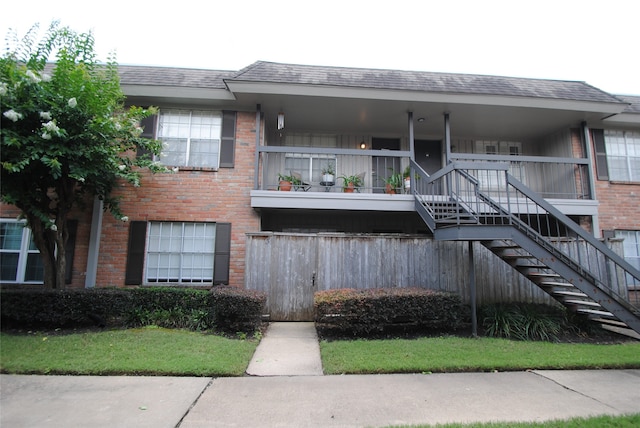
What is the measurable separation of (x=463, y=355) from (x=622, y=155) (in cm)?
889

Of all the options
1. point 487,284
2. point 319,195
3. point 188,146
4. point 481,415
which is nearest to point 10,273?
point 188,146

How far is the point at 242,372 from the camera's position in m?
4.43

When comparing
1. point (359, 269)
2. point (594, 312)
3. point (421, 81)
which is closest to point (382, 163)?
point (421, 81)

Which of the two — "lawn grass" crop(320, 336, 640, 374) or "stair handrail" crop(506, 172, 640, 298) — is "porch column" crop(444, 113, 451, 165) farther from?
"lawn grass" crop(320, 336, 640, 374)

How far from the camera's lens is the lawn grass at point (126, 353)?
14.3 ft

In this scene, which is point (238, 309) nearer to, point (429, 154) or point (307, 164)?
point (307, 164)

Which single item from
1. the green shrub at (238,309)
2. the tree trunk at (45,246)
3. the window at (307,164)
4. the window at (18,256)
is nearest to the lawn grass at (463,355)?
the green shrub at (238,309)

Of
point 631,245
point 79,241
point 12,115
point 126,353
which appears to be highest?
point 12,115

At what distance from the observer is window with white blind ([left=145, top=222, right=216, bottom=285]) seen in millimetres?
8211

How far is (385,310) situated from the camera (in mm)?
6023

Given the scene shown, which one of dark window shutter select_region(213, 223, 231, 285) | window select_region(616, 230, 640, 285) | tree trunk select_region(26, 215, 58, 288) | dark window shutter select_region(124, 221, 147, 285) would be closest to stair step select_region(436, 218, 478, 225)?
dark window shutter select_region(213, 223, 231, 285)

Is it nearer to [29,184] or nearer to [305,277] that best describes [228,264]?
[305,277]

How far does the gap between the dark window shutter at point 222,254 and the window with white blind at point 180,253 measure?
0.56 feet

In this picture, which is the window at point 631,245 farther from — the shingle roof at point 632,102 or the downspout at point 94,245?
the downspout at point 94,245
